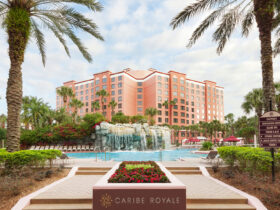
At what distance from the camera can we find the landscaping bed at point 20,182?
20.0 feet

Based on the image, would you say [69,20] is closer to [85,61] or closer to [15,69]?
[85,61]

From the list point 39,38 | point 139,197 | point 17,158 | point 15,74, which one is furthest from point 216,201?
point 39,38

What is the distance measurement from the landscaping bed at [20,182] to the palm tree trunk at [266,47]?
948 cm

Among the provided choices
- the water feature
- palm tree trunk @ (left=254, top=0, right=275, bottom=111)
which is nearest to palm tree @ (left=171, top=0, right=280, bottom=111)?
palm tree trunk @ (left=254, top=0, right=275, bottom=111)

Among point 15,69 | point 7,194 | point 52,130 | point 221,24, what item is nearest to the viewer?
point 7,194

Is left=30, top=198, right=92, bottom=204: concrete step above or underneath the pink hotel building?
underneath

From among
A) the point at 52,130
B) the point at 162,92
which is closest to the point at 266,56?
the point at 52,130

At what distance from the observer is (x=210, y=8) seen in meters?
10.9

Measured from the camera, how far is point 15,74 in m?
9.51

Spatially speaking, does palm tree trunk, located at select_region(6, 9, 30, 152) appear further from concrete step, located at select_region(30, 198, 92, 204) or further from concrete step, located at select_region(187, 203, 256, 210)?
concrete step, located at select_region(187, 203, 256, 210)

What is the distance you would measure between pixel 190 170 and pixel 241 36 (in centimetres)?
884

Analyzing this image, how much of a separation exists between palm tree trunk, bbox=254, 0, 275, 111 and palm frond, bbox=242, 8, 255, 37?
2.56m

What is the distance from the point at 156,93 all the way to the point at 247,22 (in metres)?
58.7

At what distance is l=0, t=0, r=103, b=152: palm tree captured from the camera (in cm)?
933
